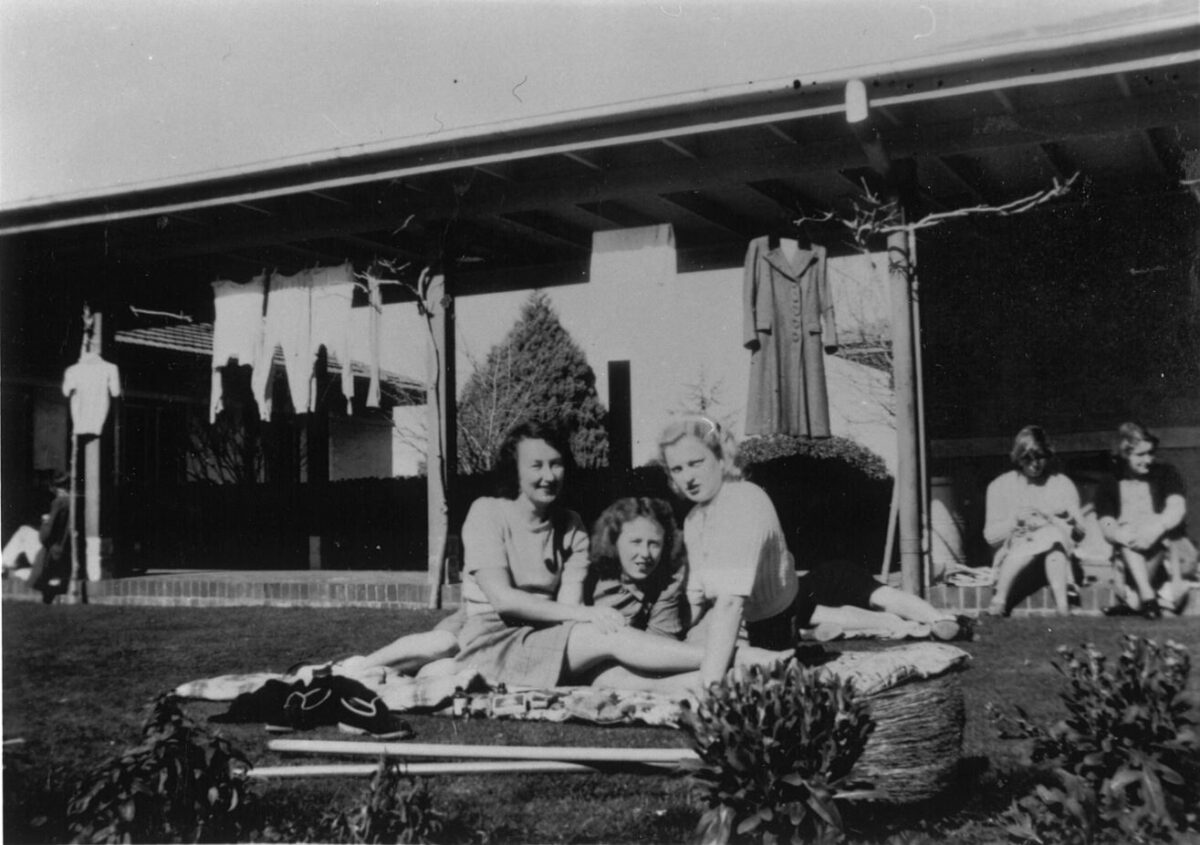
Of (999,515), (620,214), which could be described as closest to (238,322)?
(620,214)

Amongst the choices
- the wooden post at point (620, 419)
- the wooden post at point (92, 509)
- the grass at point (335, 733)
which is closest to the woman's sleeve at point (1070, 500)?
the grass at point (335, 733)

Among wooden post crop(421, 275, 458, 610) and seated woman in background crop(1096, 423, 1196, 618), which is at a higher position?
wooden post crop(421, 275, 458, 610)

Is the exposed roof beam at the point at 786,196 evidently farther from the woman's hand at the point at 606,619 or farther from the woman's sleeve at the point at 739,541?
the woman's hand at the point at 606,619

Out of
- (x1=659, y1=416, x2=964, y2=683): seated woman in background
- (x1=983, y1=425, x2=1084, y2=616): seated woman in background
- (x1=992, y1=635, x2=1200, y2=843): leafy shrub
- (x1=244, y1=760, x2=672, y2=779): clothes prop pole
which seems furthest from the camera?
(x1=983, y1=425, x2=1084, y2=616): seated woman in background

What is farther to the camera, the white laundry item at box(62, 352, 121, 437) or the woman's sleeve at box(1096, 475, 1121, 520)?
the white laundry item at box(62, 352, 121, 437)

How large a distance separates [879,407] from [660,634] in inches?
241

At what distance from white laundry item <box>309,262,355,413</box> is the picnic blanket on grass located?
9.71 feet

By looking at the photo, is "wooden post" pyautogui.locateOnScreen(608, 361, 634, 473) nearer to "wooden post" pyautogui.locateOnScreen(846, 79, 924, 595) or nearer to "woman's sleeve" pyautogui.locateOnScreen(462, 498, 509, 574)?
"wooden post" pyautogui.locateOnScreen(846, 79, 924, 595)

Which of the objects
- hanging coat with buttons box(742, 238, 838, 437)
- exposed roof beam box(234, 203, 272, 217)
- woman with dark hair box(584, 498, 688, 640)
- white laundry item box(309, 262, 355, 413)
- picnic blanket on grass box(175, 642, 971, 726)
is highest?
exposed roof beam box(234, 203, 272, 217)

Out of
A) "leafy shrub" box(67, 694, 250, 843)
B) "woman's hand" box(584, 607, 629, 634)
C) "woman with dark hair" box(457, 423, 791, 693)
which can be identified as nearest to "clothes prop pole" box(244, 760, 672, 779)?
"leafy shrub" box(67, 694, 250, 843)

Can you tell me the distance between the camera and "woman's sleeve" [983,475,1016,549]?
6.04 metres

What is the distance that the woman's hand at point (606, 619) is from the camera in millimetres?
4852

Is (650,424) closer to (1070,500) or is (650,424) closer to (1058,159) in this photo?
(1070,500)

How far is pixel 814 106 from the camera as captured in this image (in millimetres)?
5516
